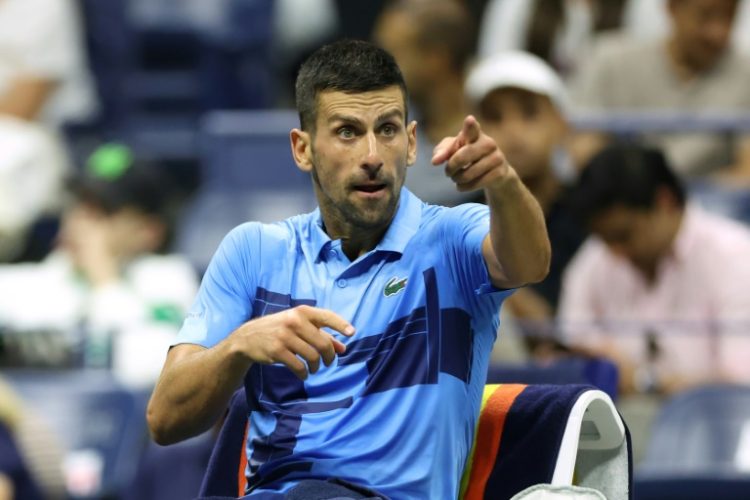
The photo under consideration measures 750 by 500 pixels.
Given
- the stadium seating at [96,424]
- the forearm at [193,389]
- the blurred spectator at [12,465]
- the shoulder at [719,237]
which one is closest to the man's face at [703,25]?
the shoulder at [719,237]

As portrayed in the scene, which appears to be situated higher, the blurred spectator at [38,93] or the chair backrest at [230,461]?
the blurred spectator at [38,93]

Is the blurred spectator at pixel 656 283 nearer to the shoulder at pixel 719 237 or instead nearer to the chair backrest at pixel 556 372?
the shoulder at pixel 719 237

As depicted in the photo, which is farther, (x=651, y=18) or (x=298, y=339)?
(x=651, y=18)

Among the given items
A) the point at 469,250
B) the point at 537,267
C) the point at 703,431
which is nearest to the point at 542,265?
the point at 537,267

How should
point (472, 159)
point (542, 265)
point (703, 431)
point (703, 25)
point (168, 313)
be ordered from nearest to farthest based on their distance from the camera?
point (472, 159) → point (542, 265) → point (703, 431) → point (168, 313) → point (703, 25)

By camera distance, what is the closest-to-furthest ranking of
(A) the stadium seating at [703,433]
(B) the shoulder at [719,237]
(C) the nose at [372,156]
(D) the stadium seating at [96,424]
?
(C) the nose at [372,156] → (A) the stadium seating at [703,433] → (B) the shoulder at [719,237] → (D) the stadium seating at [96,424]

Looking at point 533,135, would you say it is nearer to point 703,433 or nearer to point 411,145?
point 703,433

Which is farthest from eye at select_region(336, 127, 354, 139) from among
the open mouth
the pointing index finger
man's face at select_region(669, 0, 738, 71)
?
man's face at select_region(669, 0, 738, 71)

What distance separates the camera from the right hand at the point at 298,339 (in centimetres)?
312

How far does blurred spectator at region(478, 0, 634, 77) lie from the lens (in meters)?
8.21

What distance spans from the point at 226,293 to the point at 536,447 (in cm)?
72

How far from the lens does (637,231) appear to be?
622 centimetres

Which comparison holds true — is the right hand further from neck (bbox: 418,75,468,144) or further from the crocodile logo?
neck (bbox: 418,75,468,144)

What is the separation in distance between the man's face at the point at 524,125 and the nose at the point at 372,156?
3240mm
